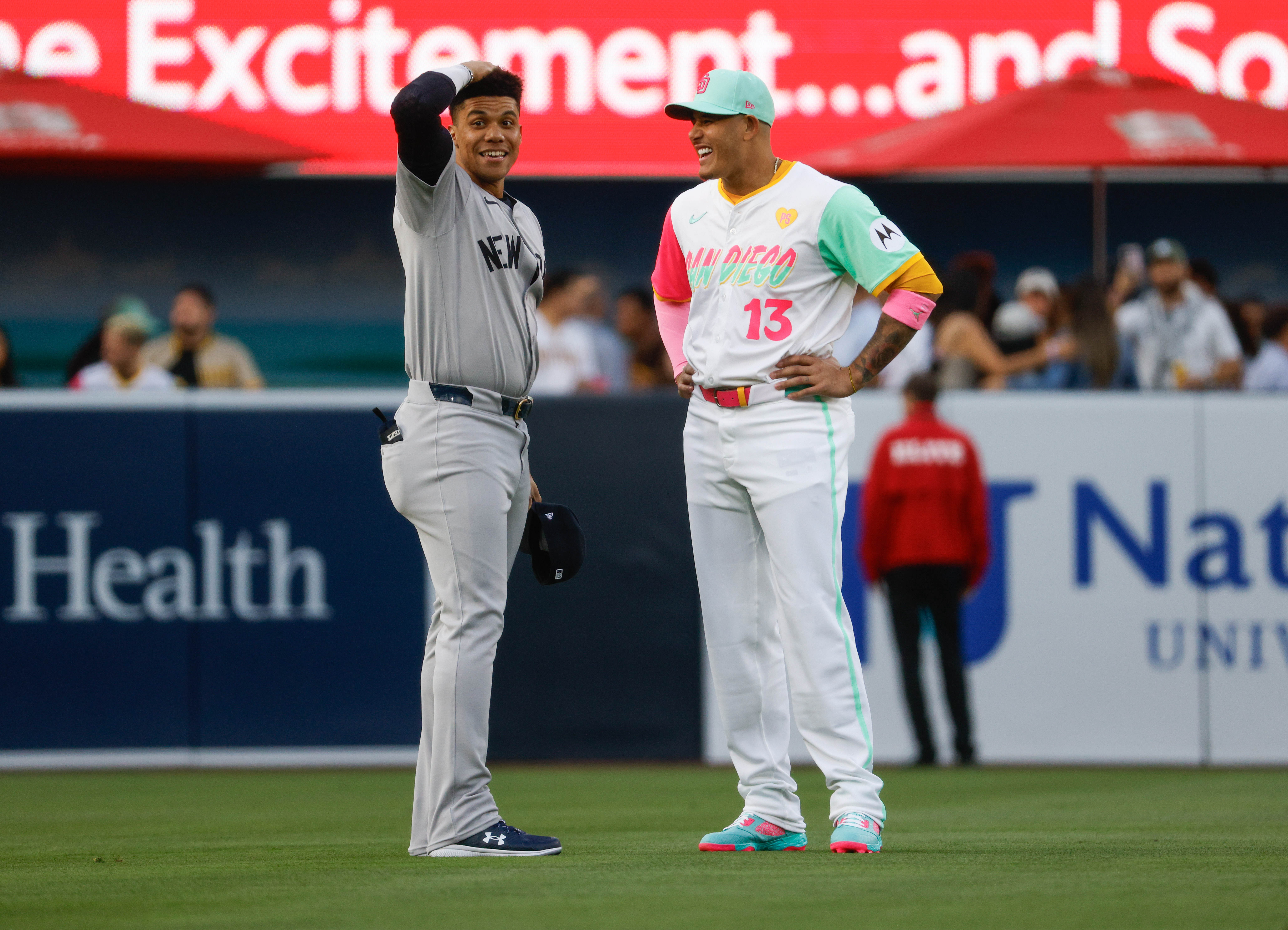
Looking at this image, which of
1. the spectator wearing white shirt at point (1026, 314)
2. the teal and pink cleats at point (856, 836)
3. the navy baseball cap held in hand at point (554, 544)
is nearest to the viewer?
the teal and pink cleats at point (856, 836)

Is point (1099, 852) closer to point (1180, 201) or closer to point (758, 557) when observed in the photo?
point (758, 557)

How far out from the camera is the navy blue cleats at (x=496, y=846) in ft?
16.3

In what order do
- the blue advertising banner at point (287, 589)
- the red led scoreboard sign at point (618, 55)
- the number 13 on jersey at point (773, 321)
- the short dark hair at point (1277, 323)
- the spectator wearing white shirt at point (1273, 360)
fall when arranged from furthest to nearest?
1. the red led scoreboard sign at point (618, 55)
2. the short dark hair at point (1277, 323)
3. the spectator wearing white shirt at point (1273, 360)
4. the blue advertising banner at point (287, 589)
5. the number 13 on jersey at point (773, 321)

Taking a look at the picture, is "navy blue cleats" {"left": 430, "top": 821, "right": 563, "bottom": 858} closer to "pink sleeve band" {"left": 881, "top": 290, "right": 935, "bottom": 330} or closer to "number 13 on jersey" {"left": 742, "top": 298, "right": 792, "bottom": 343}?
"number 13 on jersey" {"left": 742, "top": 298, "right": 792, "bottom": 343}

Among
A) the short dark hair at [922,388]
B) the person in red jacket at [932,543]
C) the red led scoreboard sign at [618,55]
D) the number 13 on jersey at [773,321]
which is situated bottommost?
the person in red jacket at [932,543]

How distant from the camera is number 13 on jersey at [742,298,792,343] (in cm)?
510

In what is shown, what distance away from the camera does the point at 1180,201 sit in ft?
45.6

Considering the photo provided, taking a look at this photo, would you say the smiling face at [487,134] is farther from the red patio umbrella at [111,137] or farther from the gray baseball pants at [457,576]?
the red patio umbrella at [111,137]

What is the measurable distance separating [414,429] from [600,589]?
14.8 ft

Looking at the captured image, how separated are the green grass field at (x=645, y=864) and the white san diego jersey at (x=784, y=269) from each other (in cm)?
136

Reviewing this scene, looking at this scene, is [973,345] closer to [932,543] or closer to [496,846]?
[932,543]

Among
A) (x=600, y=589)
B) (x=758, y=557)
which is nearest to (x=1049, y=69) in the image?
(x=600, y=589)

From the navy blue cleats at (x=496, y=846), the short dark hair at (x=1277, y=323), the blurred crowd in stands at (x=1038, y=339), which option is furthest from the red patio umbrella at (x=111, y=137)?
the navy blue cleats at (x=496, y=846)

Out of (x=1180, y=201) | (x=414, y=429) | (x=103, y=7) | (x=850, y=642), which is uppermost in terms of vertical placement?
(x=103, y=7)
